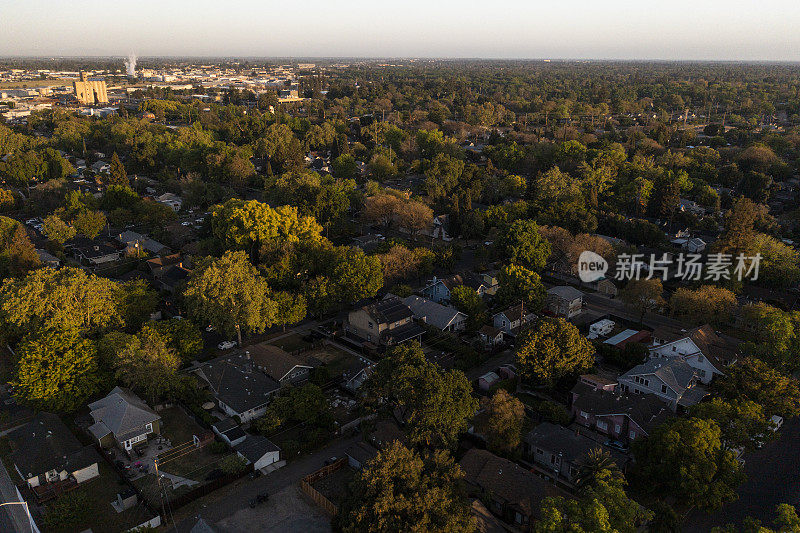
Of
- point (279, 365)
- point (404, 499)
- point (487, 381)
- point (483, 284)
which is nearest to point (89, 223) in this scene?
point (279, 365)

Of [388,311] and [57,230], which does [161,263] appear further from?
[388,311]

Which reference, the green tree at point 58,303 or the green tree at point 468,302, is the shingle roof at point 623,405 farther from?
the green tree at point 58,303

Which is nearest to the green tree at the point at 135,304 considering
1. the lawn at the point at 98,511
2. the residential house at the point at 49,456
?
the residential house at the point at 49,456

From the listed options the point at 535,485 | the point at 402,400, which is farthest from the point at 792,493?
the point at 402,400

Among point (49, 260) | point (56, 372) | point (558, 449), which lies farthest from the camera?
point (49, 260)

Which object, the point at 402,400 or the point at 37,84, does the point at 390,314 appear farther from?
the point at 37,84

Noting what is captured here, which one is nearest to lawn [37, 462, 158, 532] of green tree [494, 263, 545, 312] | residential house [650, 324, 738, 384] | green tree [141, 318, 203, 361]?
green tree [141, 318, 203, 361]

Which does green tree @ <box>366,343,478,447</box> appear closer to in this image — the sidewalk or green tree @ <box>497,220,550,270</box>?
the sidewalk

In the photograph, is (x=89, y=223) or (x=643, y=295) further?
(x=89, y=223)
